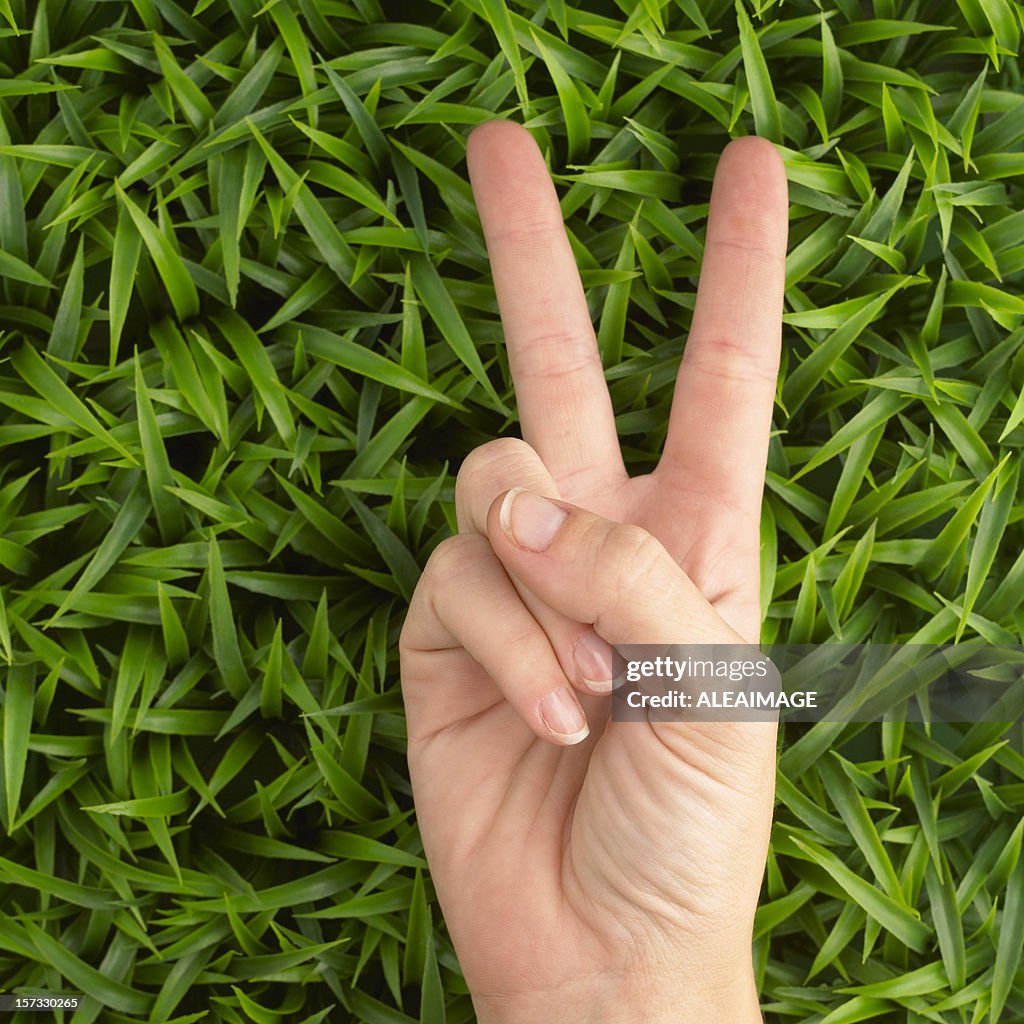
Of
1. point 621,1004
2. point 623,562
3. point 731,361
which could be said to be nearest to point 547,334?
point 731,361

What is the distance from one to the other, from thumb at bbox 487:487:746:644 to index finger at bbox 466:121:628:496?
17 centimetres

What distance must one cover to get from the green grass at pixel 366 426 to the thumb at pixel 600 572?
0.30 m

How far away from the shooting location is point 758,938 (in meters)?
0.96

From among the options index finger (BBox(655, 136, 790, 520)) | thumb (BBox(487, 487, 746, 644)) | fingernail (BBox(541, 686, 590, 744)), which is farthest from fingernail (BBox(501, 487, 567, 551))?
index finger (BBox(655, 136, 790, 520))

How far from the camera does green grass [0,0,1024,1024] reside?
0.91m

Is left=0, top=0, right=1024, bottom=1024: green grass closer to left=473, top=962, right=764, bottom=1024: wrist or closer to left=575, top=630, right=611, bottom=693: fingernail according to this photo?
left=473, top=962, right=764, bottom=1024: wrist

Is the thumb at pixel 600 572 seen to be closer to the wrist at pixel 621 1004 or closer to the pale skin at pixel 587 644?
the pale skin at pixel 587 644

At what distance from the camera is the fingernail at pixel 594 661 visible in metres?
0.62

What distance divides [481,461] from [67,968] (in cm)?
69

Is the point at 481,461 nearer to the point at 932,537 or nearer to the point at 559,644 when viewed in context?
the point at 559,644

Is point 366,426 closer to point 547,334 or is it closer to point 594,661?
point 547,334

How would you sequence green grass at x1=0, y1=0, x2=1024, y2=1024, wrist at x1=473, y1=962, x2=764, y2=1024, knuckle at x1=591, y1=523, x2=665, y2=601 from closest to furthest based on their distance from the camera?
knuckle at x1=591, y1=523, x2=665, y2=601 → wrist at x1=473, y1=962, x2=764, y2=1024 → green grass at x1=0, y1=0, x2=1024, y2=1024

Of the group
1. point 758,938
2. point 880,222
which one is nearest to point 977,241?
point 880,222

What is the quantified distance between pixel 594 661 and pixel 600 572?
0.22ft
